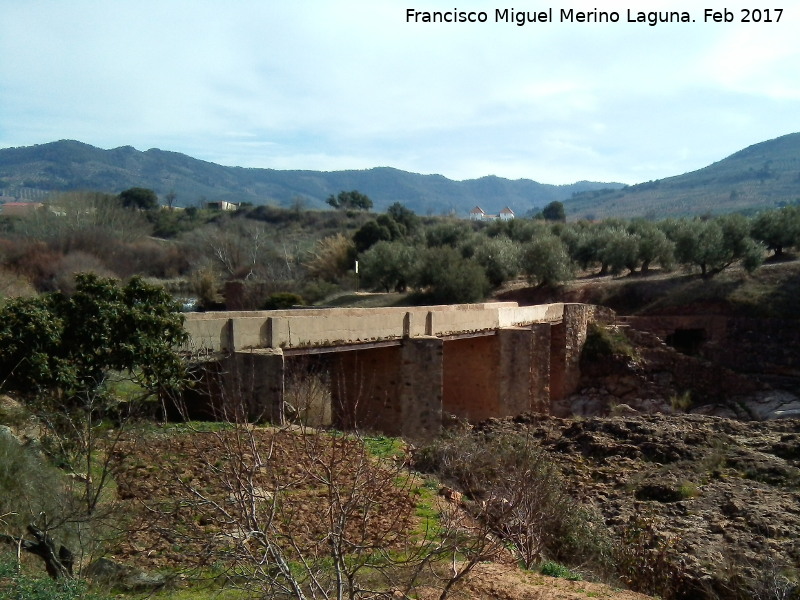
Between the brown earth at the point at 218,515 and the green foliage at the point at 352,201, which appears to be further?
the green foliage at the point at 352,201

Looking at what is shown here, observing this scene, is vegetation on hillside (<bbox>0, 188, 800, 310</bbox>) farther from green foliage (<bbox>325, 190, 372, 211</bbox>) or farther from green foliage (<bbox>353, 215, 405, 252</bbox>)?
green foliage (<bbox>325, 190, 372, 211</bbox>)

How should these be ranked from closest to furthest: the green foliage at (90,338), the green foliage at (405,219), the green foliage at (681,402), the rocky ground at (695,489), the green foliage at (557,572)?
the green foliage at (557,572) → the rocky ground at (695,489) → the green foliage at (90,338) → the green foliage at (681,402) → the green foliage at (405,219)

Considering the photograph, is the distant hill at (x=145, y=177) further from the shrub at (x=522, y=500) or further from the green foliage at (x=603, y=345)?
the shrub at (x=522, y=500)

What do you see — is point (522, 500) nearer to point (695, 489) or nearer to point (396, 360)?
point (695, 489)

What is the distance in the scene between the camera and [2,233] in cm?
3825

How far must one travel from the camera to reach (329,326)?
1271 centimetres

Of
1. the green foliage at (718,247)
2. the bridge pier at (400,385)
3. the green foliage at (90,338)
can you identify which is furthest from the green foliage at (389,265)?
the green foliage at (90,338)

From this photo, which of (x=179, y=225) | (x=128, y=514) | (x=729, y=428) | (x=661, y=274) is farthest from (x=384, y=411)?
(x=179, y=225)

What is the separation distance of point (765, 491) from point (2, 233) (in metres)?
38.3

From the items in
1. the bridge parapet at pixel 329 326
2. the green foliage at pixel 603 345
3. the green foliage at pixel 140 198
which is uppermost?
the green foliage at pixel 140 198

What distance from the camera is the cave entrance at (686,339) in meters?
25.0

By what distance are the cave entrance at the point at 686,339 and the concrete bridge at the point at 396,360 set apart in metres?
5.55

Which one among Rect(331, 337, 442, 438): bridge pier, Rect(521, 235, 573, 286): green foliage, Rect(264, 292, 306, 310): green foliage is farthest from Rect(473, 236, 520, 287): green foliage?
Rect(331, 337, 442, 438): bridge pier

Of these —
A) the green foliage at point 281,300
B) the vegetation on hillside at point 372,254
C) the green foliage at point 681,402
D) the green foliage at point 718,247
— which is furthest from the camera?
the green foliage at point 281,300
